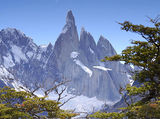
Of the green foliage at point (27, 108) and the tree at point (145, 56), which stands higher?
the tree at point (145, 56)

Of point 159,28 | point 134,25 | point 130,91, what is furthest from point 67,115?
point 159,28

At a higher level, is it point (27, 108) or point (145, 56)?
point (145, 56)

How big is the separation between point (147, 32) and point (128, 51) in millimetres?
2321

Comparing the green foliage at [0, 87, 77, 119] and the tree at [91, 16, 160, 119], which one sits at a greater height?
the tree at [91, 16, 160, 119]

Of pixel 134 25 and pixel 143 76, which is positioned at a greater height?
pixel 134 25

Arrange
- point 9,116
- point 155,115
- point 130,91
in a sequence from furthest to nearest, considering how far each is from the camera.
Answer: point 130,91 → point 9,116 → point 155,115

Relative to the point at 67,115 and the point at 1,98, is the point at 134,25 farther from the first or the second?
the point at 1,98

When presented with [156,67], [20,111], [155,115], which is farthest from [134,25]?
[20,111]

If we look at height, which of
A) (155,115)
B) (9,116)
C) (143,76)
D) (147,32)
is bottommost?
(155,115)

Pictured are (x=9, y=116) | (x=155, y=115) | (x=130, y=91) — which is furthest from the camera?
(x=130, y=91)

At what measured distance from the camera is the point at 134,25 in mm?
16922

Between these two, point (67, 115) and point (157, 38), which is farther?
point (67, 115)

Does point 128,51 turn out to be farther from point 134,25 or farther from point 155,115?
point 155,115

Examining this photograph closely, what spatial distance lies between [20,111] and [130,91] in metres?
10.7
